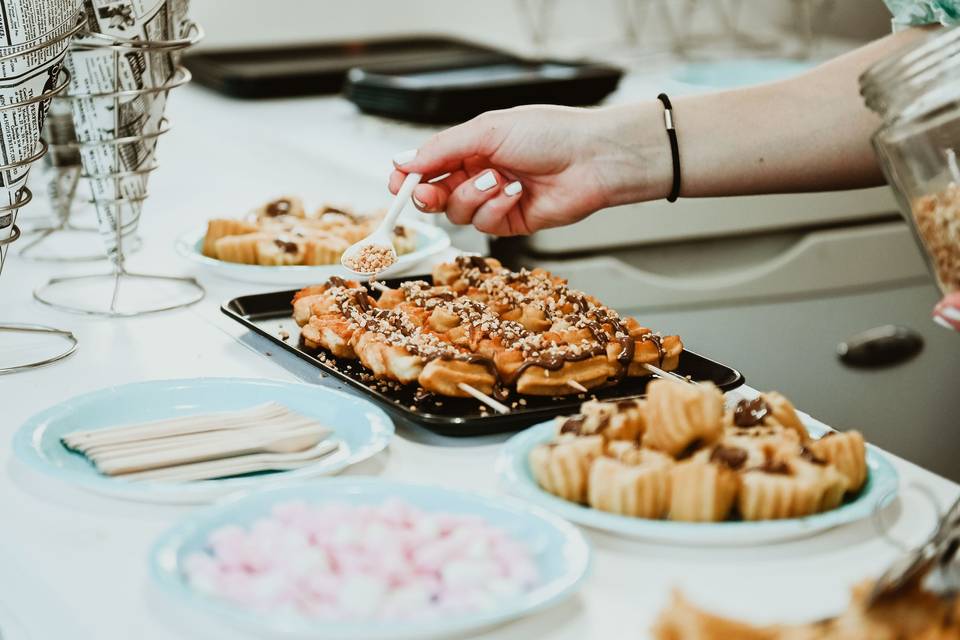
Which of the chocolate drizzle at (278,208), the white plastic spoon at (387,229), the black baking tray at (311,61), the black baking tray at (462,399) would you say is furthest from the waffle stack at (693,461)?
the black baking tray at (311,61)

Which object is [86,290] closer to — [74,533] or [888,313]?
[74,533]

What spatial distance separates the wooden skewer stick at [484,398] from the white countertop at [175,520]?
1.1 inches

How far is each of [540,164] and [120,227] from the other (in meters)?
0.47

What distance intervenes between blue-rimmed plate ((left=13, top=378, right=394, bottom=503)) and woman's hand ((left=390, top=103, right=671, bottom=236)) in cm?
37

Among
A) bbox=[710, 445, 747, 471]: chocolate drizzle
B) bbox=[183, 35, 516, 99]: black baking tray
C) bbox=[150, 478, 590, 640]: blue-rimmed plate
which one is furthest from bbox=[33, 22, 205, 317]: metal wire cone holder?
bbox=[183, 35, 516, 99]: black baking tray

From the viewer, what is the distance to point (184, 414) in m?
1.04

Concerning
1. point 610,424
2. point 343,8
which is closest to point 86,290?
point 610,424

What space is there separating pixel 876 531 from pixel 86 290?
98cm

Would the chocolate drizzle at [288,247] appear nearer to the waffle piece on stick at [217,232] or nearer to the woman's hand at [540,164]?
the waffle piece on stick at [217,232]

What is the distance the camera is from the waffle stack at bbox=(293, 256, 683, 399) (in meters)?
1.06

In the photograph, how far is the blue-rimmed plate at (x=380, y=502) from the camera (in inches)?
25.8

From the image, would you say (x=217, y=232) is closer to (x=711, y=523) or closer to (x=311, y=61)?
(x=711, y=523)

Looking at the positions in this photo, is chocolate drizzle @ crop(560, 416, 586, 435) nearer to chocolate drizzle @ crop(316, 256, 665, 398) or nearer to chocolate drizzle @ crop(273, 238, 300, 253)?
chocolate drizzle @ crop(316, 256, 665, 398)

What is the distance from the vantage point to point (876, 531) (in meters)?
0.83
